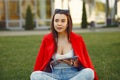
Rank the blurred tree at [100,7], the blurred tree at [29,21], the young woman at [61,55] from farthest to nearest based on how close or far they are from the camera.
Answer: the blurred tree at [100,7] < the blurred tree at [29,21] < the young woman at [61,55]

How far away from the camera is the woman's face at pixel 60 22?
445 centimetres

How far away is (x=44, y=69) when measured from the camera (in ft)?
14.8

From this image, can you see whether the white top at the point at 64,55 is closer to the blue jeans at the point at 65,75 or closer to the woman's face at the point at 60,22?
the blue jeans at the point at 65,75

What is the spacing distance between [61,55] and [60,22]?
404 mm

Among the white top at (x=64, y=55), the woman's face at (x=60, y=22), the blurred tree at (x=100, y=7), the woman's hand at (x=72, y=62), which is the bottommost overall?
the woman's hand at (x=72, y=62)

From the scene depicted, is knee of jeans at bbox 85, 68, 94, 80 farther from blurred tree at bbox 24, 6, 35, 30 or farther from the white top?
blurred tree at bbox 24, 6, 35, 30

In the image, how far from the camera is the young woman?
4371mm

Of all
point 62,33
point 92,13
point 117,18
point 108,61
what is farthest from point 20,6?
point 62,33

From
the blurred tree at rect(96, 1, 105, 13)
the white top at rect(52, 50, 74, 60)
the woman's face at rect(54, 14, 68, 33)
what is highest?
the blurred tree at rect(96, 1, 105, 13)

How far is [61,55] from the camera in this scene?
4.44m

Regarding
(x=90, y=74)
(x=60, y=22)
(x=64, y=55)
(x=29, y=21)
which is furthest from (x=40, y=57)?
(x=29, y=21)

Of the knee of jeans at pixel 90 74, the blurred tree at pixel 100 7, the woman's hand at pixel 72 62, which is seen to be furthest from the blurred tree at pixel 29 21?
the knee of jeans at pixel 90 74

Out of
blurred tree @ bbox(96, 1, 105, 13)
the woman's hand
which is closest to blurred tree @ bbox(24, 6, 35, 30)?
blurred tree @ bbox(96, 1, 105, 13)

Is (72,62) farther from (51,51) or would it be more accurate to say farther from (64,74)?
(51,51)
